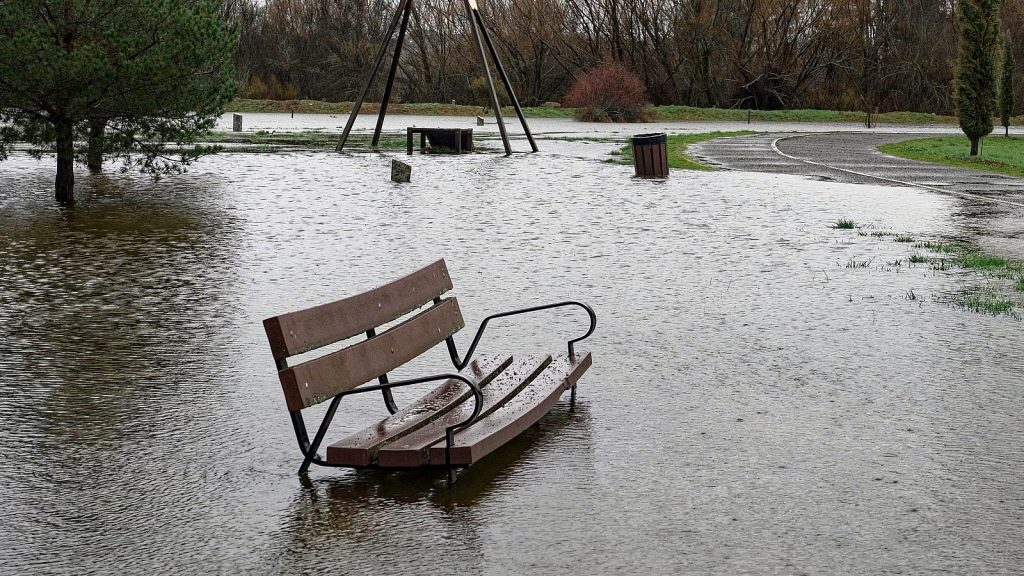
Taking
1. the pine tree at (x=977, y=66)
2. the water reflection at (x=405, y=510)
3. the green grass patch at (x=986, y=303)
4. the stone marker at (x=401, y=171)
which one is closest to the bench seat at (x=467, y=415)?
the water reflection at (x=405, y=510)

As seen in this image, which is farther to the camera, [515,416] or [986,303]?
[986,303]

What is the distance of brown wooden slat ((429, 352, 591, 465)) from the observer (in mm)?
4867

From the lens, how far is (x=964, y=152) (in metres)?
32.3

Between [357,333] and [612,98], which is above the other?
[612,98]

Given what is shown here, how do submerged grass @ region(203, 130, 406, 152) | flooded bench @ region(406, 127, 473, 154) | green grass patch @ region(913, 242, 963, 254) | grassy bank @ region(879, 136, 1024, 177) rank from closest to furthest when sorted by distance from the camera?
green grass patch @ region(913, 242, 963, 254) → grassy bank @ region(879, 136, 1024, 177) → flooded bench @ region(406, 127, 473, 154) → submerged grass @ region(203, 130, 406, 152)

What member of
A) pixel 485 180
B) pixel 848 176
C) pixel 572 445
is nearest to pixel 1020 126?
pixel 848 176

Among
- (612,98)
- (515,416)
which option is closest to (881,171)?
(515,416)

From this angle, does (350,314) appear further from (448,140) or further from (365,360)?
(448,140)

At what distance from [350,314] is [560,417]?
1373mm

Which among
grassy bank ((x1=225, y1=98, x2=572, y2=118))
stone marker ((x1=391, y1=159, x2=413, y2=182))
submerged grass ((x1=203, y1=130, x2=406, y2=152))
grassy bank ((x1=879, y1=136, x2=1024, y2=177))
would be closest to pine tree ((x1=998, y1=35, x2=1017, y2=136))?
grassy bank ((x1=879, y1=136, x2=1024, y2=177))

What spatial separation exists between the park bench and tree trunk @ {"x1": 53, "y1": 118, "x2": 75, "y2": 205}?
10.9m

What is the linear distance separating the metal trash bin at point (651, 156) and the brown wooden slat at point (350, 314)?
1533cm

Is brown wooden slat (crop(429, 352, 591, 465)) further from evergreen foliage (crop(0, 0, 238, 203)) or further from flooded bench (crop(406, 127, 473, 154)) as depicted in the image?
flooded bench (crop(406, 127, 473, 154))

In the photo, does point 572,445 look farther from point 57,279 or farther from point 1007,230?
point 1007,230
